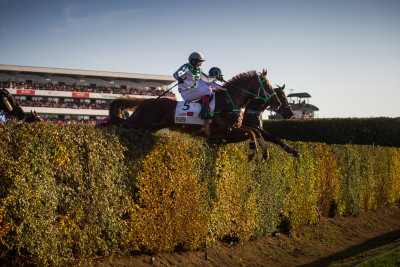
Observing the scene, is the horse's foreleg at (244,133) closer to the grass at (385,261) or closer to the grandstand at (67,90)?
the grass at (385,261)

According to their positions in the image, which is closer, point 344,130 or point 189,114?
point 189,114

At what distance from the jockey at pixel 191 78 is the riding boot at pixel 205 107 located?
10 centimetres

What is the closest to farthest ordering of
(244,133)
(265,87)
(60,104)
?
(244,133) → (265,87) → (60,104)

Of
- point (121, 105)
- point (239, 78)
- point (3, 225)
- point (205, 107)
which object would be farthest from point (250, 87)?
point (3, 225)

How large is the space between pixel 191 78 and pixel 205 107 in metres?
0.88

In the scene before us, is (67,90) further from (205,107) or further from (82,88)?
(205,107)

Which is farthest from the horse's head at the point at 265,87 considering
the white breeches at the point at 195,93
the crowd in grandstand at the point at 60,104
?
the crowd in grandstand at the point at 60,104

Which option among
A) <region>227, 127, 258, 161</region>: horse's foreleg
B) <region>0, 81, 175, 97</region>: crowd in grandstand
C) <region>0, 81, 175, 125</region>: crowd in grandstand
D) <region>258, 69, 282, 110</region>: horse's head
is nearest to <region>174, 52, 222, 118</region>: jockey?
<region>227, 127, 258, 161</region>: horse's foreleg

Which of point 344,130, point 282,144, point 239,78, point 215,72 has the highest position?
point 215,72

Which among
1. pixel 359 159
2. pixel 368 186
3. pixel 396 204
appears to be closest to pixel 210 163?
pixel 359 159

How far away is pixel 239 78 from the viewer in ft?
33.7

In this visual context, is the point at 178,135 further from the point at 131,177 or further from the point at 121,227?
the point at 121,227

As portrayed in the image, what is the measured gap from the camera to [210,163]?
8.88 metres

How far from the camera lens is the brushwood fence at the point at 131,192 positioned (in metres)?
5.43
